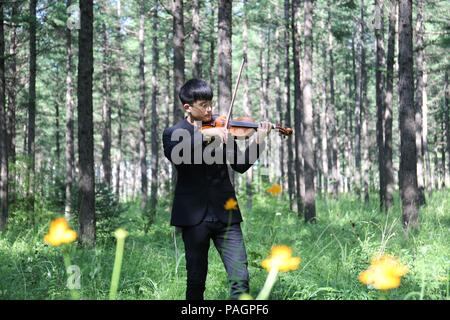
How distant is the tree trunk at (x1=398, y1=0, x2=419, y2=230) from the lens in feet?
31.5

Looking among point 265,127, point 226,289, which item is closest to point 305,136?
point 226,289

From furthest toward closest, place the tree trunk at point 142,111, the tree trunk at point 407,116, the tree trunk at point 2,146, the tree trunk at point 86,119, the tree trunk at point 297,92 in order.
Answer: the tree trunk at point 142,111, the tree trunk at point 297,92, the tree trunk at point 2,146, the tree trunk at point 407,116, the tree trunk at point 86,119

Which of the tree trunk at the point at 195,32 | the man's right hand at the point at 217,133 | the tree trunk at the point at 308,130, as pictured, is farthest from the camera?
the tree trunk at the point at 195,32

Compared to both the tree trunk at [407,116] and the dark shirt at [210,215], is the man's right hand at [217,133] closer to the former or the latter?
the dark shirt at [210,215]

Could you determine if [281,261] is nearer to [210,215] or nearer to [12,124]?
[210,215]

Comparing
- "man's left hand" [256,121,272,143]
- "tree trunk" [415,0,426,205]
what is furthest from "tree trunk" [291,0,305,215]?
"man's left hand" [256,121,272,143]

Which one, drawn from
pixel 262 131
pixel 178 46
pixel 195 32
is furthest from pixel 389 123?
pixel 262 131

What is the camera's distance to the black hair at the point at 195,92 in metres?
3.56

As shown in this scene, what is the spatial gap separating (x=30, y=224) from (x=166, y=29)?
44.3ft

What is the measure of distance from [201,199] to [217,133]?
0.51 meters

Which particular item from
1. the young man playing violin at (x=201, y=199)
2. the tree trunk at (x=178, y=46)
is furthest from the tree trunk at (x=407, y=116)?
the young man playing violin at (x=201, y=199)

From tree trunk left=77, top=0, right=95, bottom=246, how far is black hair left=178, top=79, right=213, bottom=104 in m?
4.92

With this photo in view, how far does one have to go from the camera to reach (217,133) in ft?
11.0

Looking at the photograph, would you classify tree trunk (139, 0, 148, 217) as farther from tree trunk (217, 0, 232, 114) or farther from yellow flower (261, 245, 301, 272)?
yellow flower (261, 245, 301, 272)
